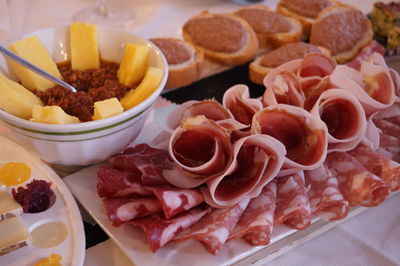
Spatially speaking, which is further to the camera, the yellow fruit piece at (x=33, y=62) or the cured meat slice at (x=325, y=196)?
the yellow fruit piece at (x=33, y=62)

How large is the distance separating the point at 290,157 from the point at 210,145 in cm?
23

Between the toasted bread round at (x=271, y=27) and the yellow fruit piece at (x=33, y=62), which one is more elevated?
the yellow fruit piece at (x=33, y=62)

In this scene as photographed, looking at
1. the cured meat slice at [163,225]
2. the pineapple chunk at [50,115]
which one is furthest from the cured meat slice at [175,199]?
the pineapple chunk at [50,115]

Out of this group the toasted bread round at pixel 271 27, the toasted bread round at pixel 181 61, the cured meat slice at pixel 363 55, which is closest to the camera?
the cured meat slice at pixel 363 55

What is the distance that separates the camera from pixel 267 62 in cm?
192

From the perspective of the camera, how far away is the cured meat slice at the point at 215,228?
105 centimetres

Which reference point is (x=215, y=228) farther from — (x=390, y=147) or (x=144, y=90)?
(x=390, y=147)

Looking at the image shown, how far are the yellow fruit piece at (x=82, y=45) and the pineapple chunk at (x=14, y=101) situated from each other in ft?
0.86

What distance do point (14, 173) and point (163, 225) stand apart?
1.56ft

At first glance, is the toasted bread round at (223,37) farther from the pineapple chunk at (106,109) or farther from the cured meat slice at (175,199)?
the cured meat slice at (175,199)

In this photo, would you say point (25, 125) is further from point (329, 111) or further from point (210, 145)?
point (329, 111)

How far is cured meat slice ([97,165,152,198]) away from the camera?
1150mm

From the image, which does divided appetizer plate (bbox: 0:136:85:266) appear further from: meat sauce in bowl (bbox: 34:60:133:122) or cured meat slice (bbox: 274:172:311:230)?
cured meat slice (bbox: 274:172:311:230)

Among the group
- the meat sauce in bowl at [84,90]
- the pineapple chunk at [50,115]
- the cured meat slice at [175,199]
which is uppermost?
the pineapple chunk at [50,115]
